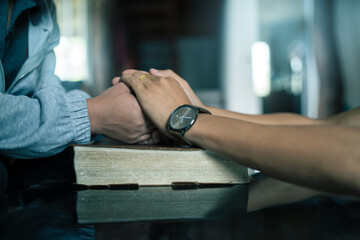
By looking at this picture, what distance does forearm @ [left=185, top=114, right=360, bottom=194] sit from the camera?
23cm

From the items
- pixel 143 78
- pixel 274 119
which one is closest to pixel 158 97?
pixel 143 78

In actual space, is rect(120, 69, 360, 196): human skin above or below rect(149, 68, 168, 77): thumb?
below

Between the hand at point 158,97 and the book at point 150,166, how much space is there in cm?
7

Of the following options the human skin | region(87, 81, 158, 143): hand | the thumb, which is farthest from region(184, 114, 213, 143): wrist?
the thumb

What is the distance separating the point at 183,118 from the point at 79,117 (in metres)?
0.19

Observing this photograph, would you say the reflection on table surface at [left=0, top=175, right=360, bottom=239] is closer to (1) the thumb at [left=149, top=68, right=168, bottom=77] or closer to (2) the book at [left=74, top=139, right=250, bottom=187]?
(2) the book at [left=74, top=139, right=250, bottom=187]

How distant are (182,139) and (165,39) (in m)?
3.29

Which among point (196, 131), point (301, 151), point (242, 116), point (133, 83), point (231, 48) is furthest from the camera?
point (231, 48)

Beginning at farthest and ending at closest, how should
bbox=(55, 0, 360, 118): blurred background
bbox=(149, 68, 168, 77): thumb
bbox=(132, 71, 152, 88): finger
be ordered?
1. bbox=(55, 0, 360, 118): blurred background
2. bbox=(149, 68, 168, 77): thumb
3. bbox=(132, 71, 152, 88): finger

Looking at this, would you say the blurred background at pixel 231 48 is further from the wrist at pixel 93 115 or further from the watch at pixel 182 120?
the watch at pixel 182 120

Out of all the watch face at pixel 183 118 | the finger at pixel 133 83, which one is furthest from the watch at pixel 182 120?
the finger at pixel 133 83

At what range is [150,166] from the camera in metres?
0.39

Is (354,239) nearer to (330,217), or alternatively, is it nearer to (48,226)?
(330,217)

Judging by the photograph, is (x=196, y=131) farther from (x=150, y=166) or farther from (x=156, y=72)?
(x=156, y=72)
